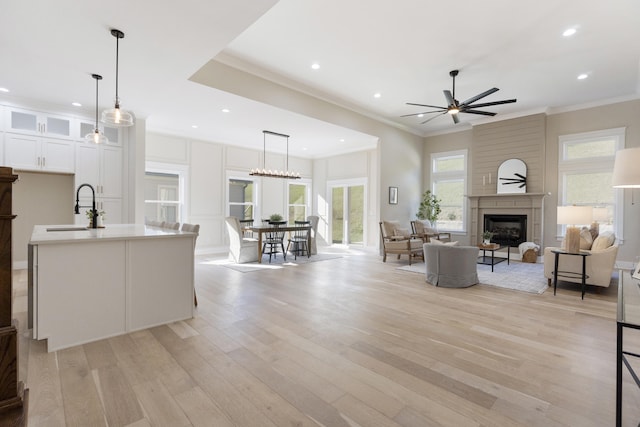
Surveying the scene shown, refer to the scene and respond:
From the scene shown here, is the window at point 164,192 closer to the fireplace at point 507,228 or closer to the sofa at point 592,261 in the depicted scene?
the sofa at point 592,261

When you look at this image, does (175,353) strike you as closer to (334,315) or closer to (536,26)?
(334,315)

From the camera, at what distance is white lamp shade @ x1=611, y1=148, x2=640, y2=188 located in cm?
221

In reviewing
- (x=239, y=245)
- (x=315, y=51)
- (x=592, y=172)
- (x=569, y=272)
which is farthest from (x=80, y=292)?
(x=592, y=172)

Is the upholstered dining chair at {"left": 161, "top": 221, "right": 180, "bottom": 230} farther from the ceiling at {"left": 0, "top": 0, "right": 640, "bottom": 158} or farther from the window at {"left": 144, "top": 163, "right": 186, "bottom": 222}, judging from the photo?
the window at {"left": 144, "top": 163, "right": 186, "bottom": 222}

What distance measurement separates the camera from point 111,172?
5.69 metres

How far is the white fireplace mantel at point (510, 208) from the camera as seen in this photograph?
275 inches

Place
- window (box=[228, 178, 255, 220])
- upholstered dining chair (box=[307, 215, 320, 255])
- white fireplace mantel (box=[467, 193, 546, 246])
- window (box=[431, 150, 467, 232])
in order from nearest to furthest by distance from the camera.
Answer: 1. white fireplace mantel (box=[467, 193, 546, 246])
2. upholstered dining chair (box=[307, 215, 320, 255])
3. window (box=[431, 150, 467, 232])
4. window (box=[228, 178, 255, 220])

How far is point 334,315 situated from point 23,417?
2.40 m

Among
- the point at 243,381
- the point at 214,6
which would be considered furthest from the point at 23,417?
the point at 214,6

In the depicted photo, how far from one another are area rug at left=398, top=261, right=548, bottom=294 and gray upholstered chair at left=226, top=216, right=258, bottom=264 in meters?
3.14

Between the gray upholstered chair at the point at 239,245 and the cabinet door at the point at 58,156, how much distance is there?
9.53ft

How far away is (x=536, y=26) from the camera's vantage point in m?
3.90

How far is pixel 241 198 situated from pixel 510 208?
718 centimetres

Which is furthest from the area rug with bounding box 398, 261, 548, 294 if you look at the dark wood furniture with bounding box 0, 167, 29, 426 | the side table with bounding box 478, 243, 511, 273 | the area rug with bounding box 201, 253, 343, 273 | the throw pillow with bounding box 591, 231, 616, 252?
the dark wood furniture with bounding box 0, 167, 29, 426
